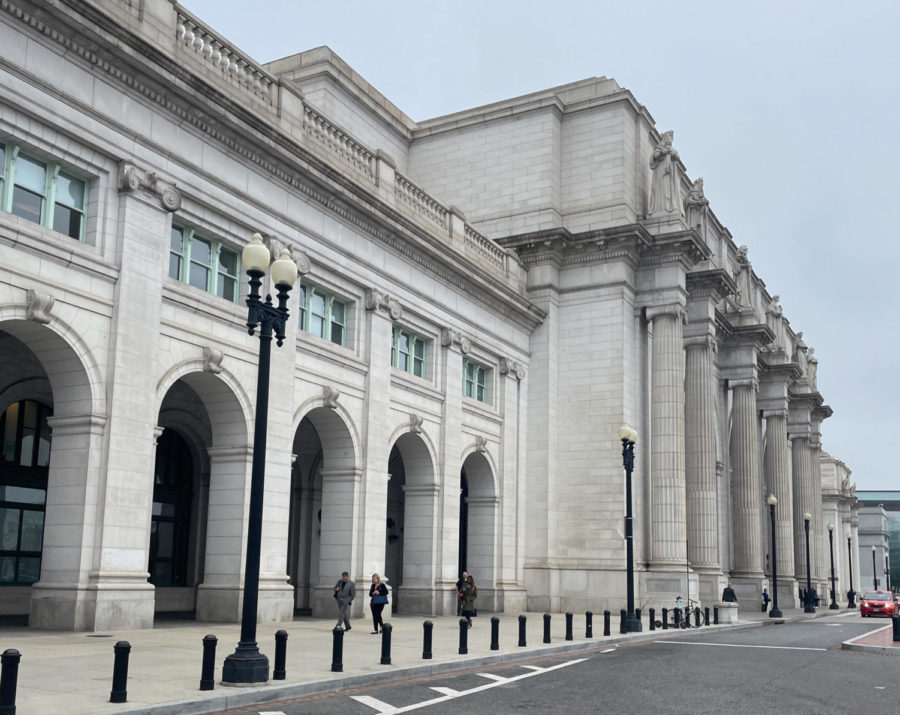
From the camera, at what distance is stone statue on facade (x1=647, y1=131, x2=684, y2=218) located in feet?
144

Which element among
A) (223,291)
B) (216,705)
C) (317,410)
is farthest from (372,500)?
(216,705)

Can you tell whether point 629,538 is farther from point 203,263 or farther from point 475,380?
point 203,263

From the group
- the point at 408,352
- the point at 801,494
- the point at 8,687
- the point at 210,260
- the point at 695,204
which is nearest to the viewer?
the point at 8,687

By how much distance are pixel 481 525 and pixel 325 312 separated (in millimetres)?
12967

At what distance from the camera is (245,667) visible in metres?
13.8

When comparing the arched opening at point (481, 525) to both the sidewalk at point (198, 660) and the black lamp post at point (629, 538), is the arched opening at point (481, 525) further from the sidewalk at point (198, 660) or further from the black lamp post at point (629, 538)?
the sidewalk at point (198, 660)

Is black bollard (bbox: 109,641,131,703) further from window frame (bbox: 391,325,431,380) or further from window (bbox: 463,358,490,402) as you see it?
window (bbox: 463,358,490,402)

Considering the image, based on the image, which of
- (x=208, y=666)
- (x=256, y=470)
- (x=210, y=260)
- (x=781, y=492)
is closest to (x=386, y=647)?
(x=256, y=470)

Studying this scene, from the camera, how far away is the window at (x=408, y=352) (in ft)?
111

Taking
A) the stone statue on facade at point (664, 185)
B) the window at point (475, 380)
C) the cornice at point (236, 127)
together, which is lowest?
the window at point (475, 380)

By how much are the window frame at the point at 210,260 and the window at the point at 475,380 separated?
13.7 metres

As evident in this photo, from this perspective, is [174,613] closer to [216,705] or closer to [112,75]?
[112,75]

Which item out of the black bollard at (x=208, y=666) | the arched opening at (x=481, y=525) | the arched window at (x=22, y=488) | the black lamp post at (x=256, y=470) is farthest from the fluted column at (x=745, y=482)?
the black bollard at (x=208, y=666)

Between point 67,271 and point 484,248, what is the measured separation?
71.3 feet
